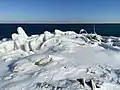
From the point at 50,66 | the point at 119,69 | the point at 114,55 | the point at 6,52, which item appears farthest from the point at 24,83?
the point at 6,52

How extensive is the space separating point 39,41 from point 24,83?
5.31 m

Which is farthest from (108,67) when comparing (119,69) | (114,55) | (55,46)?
(55,46)

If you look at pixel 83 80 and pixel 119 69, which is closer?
pixel 83 80

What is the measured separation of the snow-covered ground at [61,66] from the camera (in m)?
6.82

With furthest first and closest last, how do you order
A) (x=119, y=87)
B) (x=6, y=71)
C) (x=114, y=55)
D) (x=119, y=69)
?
1. (x=114, y=55)
2. (x=6, y=71)
3. (x=119, y=69)
4. (x=119, y=87)

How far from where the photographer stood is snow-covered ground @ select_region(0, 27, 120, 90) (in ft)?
22.4

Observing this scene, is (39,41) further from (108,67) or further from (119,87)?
(119,87)

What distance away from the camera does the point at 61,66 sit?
8.06 metres

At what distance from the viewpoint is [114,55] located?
31.2 feet

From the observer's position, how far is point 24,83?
7.04 metres

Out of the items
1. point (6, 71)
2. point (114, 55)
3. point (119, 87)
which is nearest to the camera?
point (119, 87)

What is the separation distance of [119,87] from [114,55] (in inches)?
113

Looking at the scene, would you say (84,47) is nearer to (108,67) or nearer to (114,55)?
(114,55)

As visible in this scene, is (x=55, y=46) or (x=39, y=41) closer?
(x=55, y=46)
